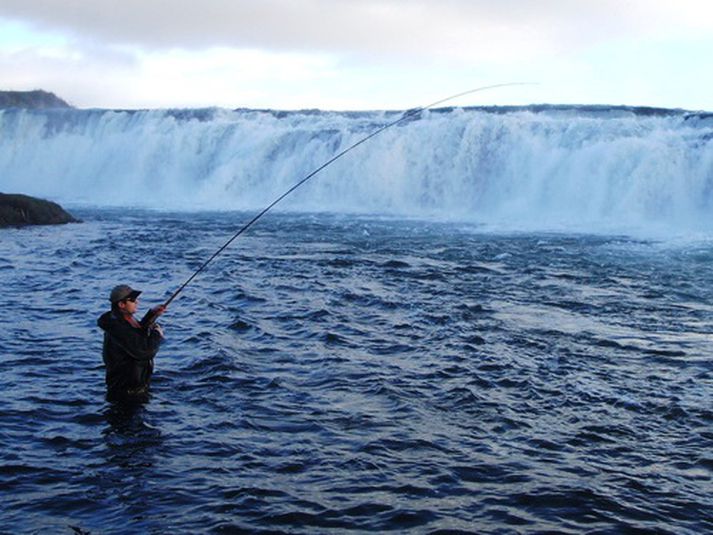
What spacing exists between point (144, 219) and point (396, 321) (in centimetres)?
2179

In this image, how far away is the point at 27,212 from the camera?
28.3m

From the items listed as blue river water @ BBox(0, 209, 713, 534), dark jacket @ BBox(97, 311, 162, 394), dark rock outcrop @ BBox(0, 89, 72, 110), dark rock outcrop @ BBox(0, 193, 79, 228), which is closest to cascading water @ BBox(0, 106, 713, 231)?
dark rock outcrop @ BBox(0, 193, 79, 228)

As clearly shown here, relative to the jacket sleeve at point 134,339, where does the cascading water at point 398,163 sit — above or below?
above

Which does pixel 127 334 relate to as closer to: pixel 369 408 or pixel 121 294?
pixel 121 294

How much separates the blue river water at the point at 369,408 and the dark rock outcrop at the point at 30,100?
99114 millimetres

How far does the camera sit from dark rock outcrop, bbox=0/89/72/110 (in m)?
106

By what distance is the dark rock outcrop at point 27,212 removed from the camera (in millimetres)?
27516

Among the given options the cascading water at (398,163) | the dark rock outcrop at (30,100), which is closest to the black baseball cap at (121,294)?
the cascading water at (398,163)

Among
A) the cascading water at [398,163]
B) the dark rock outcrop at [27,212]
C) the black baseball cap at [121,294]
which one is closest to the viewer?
the black baseball cap at [121,294]

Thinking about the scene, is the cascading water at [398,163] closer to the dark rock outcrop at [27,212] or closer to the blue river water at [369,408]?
the dark rock outcrop at [27,212]

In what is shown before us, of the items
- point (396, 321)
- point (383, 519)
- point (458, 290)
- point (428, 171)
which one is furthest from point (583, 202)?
point (383, 519)

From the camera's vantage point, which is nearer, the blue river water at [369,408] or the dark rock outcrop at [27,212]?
the blue river water at [369,408]

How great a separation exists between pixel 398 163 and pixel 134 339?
3323 cm

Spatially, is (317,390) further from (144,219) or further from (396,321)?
(144,219)
